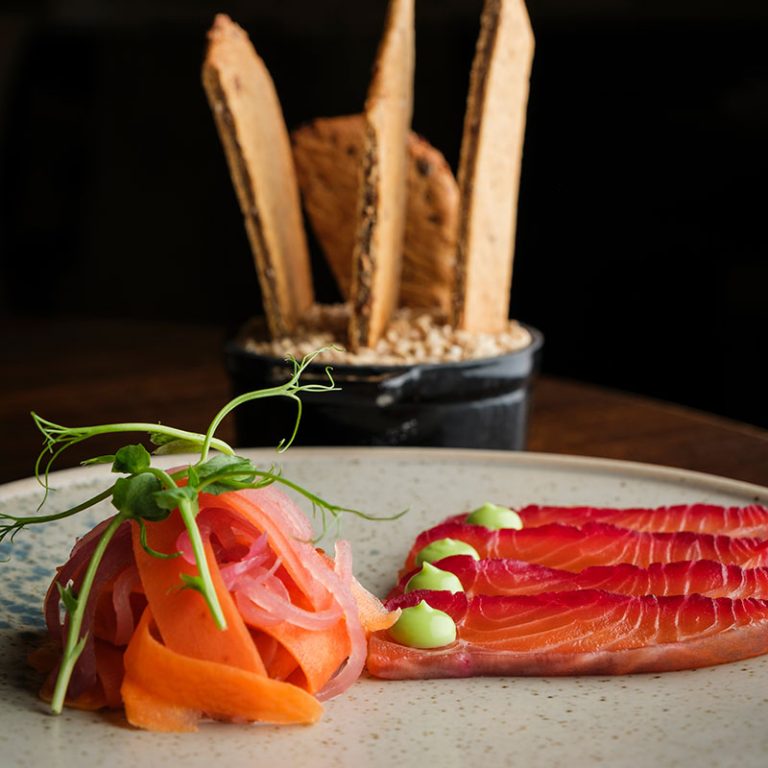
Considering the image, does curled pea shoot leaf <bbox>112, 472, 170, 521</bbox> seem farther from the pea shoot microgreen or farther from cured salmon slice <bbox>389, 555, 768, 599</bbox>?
cured salmon slice <bbox>389, 555, 768, 599</bbox>

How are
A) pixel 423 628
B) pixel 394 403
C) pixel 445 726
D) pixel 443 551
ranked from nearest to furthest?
pixel 445 726
pixel 423 628
pixel 443 551
pixel 394 403

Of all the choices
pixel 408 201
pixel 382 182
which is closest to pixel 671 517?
pixel 382 182

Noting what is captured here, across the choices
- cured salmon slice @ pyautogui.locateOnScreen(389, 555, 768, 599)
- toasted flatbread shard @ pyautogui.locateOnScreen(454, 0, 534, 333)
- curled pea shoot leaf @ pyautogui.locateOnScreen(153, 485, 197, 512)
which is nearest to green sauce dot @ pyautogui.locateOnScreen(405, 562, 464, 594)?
cured salmon slice @ pyautogui.locateOnScreen(389, 555, 768, 599)

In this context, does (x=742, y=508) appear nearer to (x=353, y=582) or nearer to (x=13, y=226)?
(x=353, y=582)

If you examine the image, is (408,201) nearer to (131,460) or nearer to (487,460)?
(487,460)

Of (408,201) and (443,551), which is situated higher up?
(408,201)

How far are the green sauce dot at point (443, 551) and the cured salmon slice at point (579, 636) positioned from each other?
0.11 metres

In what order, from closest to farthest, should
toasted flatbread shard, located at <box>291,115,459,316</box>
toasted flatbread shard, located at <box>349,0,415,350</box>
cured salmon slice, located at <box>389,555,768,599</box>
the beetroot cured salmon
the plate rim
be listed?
cured salmon slice, located at <box>389,555,768,599</box> → the beetroot cured salmon → the plate rim → toasted flatbread shard, located at <box>349,0,415,350</box> → toasted flatbread shard, located at <box>291,115,459,316</box>

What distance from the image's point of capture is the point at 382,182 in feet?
4.64

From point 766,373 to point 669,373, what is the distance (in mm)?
353

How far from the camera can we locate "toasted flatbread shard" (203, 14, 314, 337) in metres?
1.44

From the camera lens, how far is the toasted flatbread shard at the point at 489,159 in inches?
58.0

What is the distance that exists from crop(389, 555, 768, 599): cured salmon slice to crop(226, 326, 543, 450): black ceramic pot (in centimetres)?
36

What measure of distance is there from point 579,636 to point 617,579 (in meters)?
0.11
